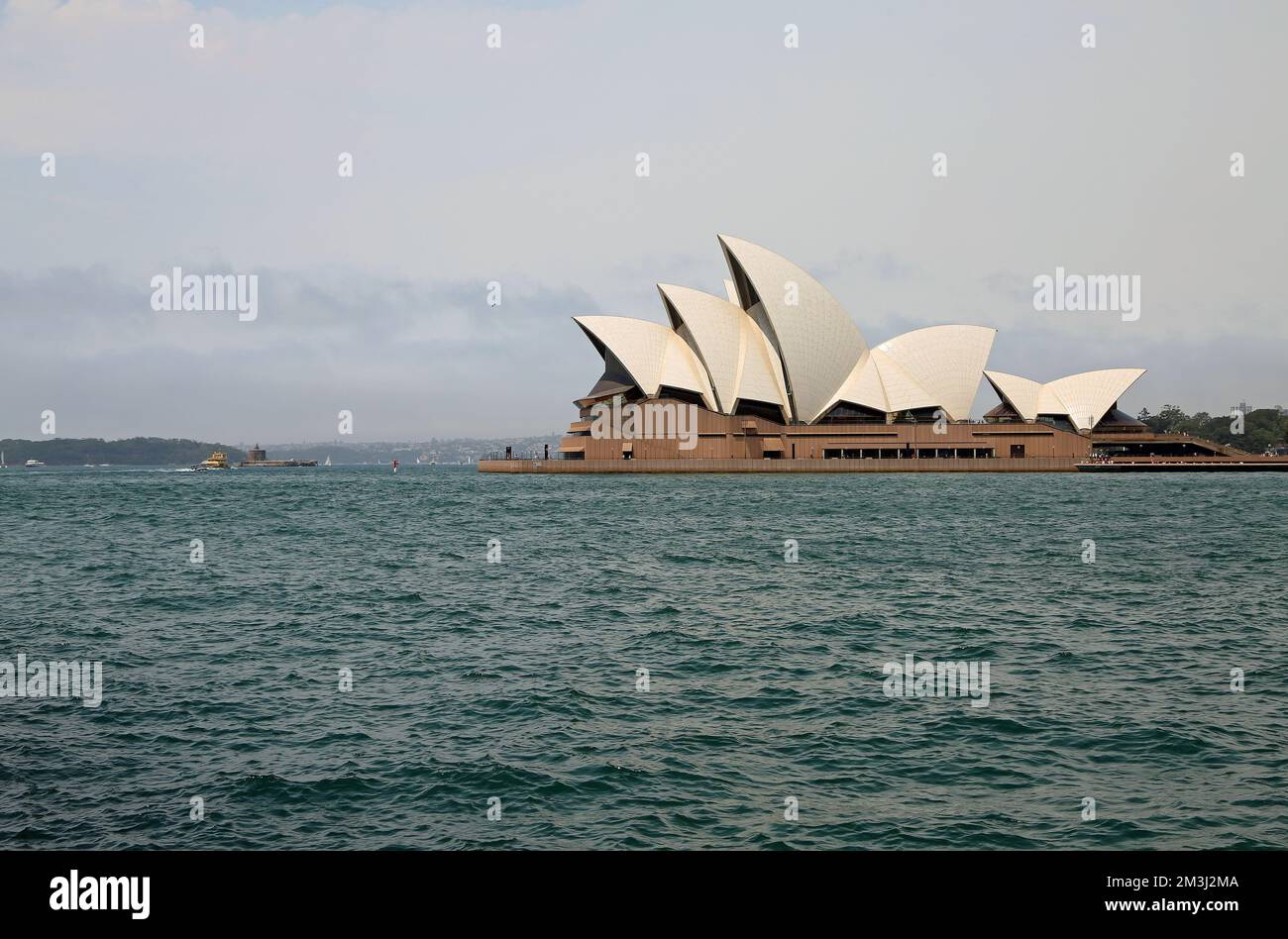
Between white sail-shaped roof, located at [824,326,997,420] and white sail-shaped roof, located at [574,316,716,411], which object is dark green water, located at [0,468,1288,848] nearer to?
white sail-shaped roof, located at [574,316,716,411]

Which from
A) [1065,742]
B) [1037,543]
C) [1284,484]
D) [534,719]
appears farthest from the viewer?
[1284,484]

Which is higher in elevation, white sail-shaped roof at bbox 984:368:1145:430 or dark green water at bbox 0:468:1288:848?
white sail-shaped roof at bbox 984:368:1145:430

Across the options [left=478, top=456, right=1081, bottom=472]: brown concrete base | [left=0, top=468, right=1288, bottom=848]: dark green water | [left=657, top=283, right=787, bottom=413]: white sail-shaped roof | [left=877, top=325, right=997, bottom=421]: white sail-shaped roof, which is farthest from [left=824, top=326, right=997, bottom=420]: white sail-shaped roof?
[left=0, top=468, right=1288, bottom=848]: dark green water

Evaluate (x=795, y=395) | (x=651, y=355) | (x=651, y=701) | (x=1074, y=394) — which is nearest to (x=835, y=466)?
(x=795, y=395)

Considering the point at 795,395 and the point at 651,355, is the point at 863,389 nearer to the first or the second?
the point at 795,395

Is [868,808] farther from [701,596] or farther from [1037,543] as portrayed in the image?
[1037,543]
